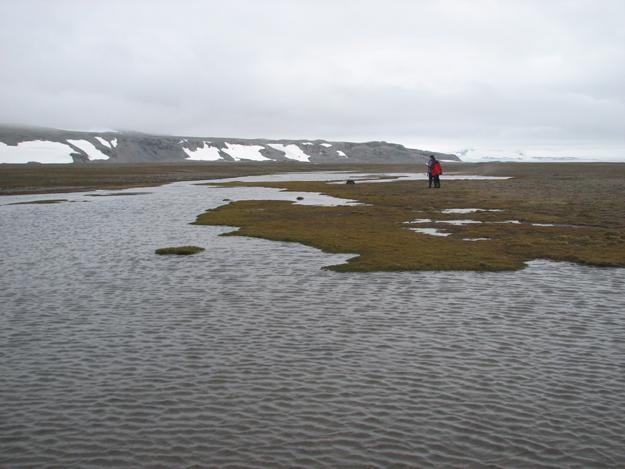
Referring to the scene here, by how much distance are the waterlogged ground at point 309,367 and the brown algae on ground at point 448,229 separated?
2.40 meters

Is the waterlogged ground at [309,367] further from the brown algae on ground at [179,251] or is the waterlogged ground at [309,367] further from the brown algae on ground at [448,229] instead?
the brown algae on ground at [179,251]

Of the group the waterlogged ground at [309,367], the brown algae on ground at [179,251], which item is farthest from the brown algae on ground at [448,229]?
the brown algae on ground at [179,251]

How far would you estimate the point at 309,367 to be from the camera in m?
14.6

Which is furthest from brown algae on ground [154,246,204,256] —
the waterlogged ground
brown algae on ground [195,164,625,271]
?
brown algae on ground [195,164,625,271]

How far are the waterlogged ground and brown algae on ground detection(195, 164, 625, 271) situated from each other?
2.40 m

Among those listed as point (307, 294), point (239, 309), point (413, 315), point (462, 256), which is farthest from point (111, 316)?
point (462, 256)

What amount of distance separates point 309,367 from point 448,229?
2488cm

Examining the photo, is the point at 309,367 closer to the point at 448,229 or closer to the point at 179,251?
the point at 179,251

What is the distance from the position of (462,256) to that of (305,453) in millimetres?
19082

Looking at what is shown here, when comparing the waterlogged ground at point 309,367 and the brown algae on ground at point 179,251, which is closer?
the waterlogged ground at point 309,367

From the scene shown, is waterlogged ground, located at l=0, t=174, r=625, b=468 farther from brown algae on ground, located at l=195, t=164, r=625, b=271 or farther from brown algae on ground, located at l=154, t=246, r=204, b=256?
brown algae on ground, located at l=154, t=246, r=204, b=256

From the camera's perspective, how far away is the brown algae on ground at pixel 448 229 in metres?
27.7

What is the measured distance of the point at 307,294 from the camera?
21.7m

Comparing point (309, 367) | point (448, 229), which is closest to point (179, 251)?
point (448, 229)
